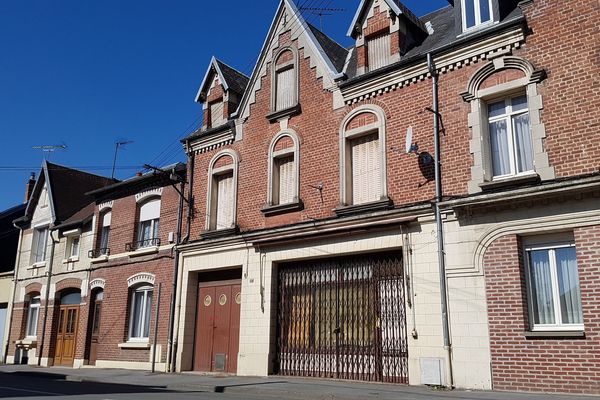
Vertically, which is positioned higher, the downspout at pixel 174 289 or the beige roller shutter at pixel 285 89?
the beige roller shutter at pixel 285 89

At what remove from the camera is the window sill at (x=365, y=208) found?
13344 millimetres

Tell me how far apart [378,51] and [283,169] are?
4229mm

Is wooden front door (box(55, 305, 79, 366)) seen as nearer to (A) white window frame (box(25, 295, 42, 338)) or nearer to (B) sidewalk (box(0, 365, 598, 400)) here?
(A) white window frame (box(25, 295, 42, 338))

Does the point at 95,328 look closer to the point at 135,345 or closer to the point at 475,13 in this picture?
the point at 135,345

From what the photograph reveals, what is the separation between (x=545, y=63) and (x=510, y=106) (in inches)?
43.4

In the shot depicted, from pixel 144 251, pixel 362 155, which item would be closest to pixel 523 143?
pixel 362 155

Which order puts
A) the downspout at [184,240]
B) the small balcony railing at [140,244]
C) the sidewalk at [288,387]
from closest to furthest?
the sidewalk at [288,387]
the downspout at [184,240]
the small balcony railing at [140,244]

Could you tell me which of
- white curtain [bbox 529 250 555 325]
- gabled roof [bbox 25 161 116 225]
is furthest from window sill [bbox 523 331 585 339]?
gabled roof [bbox 25 161 116 225]

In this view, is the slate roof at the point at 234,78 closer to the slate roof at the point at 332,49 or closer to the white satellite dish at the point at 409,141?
the slate roof at the point at 332,49

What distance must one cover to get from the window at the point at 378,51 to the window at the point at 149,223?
9.39 m

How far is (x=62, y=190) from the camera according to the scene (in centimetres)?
2641

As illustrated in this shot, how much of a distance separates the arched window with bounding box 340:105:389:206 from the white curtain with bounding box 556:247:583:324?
4.42 metres

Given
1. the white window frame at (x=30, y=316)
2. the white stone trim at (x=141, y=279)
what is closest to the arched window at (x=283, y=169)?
the white stone trim at (x=141, y=279)

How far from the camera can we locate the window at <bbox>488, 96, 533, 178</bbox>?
38.6ft
